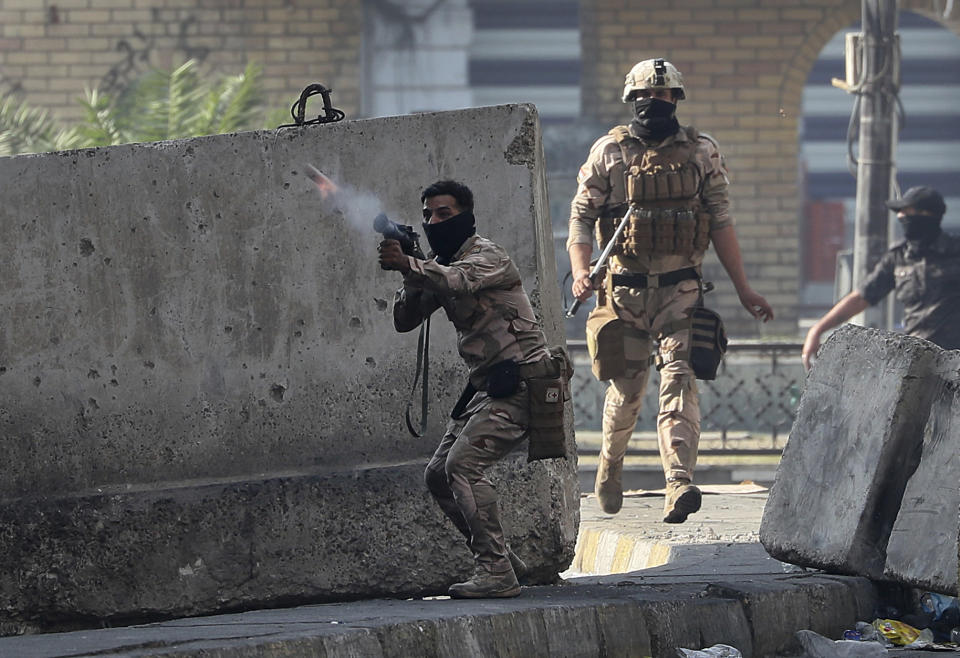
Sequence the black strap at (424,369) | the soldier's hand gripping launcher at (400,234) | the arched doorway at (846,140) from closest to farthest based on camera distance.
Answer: the soldier's hand gripping launcher at (400,234) → the black strap at (424,369) → the arched doorway at (846,140)

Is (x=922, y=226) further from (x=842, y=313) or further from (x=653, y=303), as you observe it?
(x=653, y=303)

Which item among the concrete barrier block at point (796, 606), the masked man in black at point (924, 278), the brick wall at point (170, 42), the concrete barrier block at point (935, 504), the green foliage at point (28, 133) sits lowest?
the concrete barrier block at point (796, 606)

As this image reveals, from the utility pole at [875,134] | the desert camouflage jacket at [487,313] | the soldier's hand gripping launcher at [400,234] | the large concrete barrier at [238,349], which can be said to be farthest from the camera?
the utility pole at [875,134]

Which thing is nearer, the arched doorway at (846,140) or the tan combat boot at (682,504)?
the tan combat boot at (682,504)

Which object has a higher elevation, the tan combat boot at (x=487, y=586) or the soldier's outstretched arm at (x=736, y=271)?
the soldier's outstretched arm at (x=736, y=271)

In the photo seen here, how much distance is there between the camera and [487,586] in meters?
5.20

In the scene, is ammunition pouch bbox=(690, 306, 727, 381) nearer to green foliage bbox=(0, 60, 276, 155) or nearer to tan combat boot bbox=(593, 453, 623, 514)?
tan combat boot bbox=(593, 453, 623, 514)

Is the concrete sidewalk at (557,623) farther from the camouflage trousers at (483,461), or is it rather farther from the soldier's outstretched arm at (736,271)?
the soldier's outstretched arm at (736,271)

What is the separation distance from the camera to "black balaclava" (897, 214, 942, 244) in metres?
9.52

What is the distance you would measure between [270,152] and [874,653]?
234 cm

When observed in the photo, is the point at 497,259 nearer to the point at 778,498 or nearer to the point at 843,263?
the point at 778,498

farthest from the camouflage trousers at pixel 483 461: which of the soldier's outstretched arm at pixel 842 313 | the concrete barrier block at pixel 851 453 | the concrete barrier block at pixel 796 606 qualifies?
the soldier's outstretched arm at pixel 842 313

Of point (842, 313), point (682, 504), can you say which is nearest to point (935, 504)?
point (682, 504)

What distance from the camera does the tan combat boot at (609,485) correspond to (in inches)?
296
